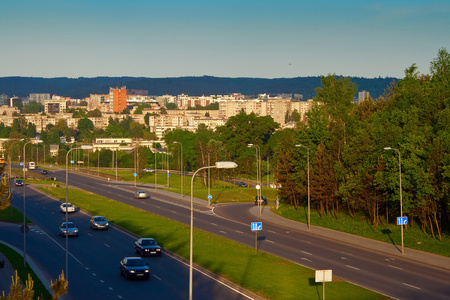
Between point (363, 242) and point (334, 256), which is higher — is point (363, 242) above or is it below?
below

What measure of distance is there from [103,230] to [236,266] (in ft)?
71.7

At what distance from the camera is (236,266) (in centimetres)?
4262

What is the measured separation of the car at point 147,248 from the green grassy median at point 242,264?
6.74 feet

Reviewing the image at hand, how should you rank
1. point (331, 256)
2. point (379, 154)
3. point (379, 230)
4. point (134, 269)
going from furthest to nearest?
point (379, 154) < point (379, 230) < point (331, 256) < point (134, 269)

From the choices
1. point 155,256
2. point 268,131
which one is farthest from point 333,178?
point 268,131

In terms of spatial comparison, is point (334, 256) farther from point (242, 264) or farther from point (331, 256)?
point (242, 264)

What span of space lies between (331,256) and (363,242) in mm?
8414

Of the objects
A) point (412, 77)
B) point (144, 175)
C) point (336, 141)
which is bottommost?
point (144, 175)

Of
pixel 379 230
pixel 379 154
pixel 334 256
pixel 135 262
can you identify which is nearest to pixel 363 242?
pixel 379 230

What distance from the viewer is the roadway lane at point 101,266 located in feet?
115

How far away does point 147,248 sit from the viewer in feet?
151

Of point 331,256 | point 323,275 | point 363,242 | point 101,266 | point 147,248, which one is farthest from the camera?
point 363,242

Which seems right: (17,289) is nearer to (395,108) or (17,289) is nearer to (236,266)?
(236,266)

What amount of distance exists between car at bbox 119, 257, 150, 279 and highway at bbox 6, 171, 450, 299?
3.84 m
